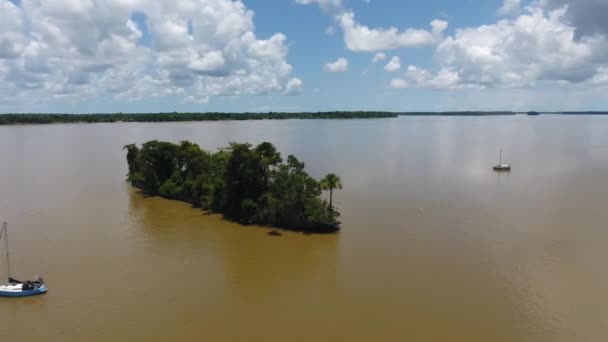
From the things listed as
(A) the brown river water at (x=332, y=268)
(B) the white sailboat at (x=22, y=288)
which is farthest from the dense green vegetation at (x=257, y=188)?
(B) the white sailboat at (x=22, y=288)

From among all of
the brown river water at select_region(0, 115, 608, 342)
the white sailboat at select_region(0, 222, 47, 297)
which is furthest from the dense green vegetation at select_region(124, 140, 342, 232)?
the white sailboat at select_region(0, 222, 47, 297)

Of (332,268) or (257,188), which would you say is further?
(257,188)

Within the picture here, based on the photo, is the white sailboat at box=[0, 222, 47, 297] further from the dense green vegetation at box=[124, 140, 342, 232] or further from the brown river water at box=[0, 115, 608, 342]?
the dense green vegetation at box=[124, 140, 342, 232]

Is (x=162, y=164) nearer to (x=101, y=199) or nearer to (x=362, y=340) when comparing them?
(x=101, y=199)

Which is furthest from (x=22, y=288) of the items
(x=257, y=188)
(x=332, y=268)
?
(x=257, y=188)

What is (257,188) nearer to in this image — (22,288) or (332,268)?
(332,268)

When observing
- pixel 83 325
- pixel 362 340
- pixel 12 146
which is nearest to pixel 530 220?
pixel 362 340
